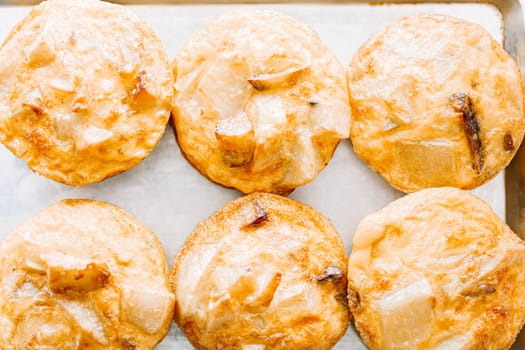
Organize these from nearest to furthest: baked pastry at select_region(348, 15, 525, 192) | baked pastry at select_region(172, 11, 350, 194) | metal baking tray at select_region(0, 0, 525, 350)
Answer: baked pastry at select_region(172, 11, 350, 194), baked pastry at select_region(348, 15, 525, 192), metal baking tray at select_region(0, 0, 525, 350)

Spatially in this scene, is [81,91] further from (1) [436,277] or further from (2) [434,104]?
(1) [436,277]

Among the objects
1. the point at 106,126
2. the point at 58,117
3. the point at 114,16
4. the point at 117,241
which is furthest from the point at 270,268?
the point at 114,16

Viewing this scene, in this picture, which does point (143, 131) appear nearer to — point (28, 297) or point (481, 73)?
point (28, 297)

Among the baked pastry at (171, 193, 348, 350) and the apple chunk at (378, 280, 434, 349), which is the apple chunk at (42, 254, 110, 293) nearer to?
the baked pastry at (171, 193, 348, 350)

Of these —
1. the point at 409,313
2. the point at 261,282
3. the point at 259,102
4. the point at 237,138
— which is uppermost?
the point at 259,102

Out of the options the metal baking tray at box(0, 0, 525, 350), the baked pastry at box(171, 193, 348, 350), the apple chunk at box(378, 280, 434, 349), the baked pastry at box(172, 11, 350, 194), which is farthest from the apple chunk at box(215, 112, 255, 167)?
the apple chunk at box(378, 280, 434, 349)

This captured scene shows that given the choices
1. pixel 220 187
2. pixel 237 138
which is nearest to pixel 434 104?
pixel 237 138

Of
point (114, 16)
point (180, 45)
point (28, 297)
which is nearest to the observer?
point (28, 297)
